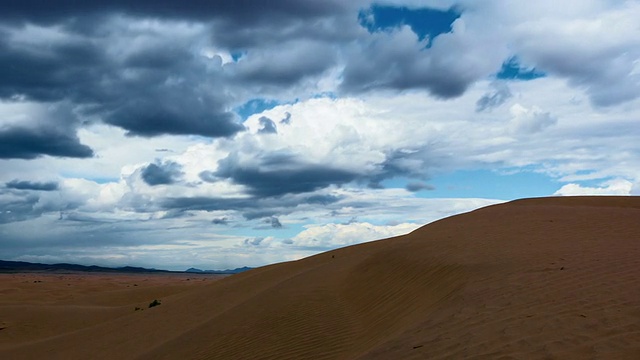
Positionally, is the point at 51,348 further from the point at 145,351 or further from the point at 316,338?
the point at 316,338

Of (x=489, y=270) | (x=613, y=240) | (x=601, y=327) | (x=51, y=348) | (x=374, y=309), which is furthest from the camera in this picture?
(x=51, y=348)

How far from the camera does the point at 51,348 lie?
1809 centimetres

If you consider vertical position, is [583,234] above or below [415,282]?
above

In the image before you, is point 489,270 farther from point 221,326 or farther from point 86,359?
point 86,359

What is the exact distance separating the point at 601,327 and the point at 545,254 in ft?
14.9

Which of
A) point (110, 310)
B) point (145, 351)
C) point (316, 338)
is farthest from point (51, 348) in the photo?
point (316, 338)

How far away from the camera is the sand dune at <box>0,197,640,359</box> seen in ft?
23.6

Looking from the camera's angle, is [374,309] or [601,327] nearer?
[601,327]

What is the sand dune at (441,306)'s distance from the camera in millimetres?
7188

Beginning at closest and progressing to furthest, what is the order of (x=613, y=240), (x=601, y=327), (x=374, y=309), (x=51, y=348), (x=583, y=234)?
(x=601, y=327), (x=374, y=309), (x=613, y=240), (x=583, y=234), (x=51, y=348)

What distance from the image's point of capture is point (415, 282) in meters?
12.1

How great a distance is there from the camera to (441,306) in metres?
9.33

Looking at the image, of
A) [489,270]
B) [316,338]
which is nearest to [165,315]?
[316,338]

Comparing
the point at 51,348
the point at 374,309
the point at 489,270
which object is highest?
the point at 489,270
